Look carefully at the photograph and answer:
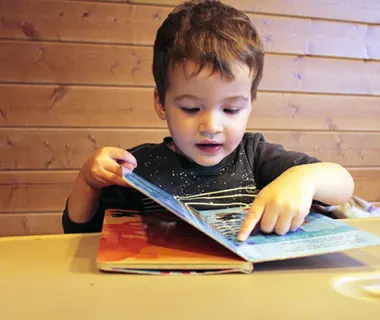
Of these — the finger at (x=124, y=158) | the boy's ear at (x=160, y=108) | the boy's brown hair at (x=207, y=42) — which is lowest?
the finger at (x=124, y=158)

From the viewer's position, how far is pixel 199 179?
33.2 inches

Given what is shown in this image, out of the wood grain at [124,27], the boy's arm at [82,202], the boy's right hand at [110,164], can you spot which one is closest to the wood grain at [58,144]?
the wood grain at [124,27]

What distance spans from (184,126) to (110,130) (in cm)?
106

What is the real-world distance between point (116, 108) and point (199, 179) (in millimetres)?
973

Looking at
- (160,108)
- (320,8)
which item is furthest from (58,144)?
(320,8)

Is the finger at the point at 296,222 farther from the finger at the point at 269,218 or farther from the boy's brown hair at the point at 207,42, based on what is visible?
the boy's brown hair at the point at 207,42

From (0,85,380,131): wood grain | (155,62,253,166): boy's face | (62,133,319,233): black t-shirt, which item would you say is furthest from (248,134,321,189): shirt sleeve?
(0,85,380,131): wood grain

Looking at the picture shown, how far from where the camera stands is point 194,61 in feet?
2.39

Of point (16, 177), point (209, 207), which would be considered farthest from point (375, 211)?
point (16, 177)

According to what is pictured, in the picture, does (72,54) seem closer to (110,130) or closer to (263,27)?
(110,130)

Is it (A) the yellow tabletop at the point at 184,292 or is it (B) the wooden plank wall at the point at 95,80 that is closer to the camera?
(A) the yellow tabletop at the point at 184,292

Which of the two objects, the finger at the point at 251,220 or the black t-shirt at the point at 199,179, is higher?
the finger at the point at 251,220

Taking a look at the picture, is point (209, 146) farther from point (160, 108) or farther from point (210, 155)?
point (160, 108)

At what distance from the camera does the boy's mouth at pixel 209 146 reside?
0.74 metres
